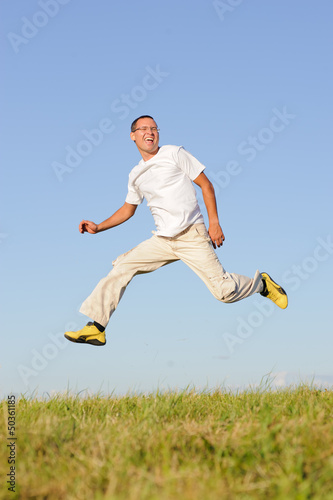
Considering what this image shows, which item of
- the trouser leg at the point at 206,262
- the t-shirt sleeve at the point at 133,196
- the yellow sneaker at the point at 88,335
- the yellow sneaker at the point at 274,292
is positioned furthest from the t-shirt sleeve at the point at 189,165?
the yellow sneaker at the point at 88,335

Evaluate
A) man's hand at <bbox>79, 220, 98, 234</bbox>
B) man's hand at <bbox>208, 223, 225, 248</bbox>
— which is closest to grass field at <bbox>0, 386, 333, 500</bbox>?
man's hand at <bbox>208, 223, 225, 248</bbox>

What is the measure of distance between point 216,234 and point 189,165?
2.84ft

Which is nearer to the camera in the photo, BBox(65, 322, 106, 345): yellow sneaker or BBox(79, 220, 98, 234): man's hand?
BBox(65, 322, 106, 345): yellow sneaker

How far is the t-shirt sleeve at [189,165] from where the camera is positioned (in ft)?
19.7

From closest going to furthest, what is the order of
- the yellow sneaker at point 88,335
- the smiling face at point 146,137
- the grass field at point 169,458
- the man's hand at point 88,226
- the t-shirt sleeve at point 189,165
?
the grass field at point 169,458 → the yellow sneaker at point 88,335 → the t-shirt sleeve at point 189,165 → the smiling face at point 146,137 → the man's hand at point 88,226

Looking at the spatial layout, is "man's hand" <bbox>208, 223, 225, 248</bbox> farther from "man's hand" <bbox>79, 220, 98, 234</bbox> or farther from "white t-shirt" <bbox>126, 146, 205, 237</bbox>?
"man's hand" <bbox>79, 220, 98, 234</bbox>

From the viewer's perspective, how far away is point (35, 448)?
134 inches

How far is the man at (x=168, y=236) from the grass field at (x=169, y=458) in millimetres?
1754

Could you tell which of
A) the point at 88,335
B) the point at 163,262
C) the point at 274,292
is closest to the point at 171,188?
the point at 163,262

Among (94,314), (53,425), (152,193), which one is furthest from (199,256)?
(53,425)

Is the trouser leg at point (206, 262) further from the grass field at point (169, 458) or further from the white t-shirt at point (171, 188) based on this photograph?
the grass field at point (169, 458)

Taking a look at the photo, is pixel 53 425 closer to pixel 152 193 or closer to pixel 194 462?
pixel 194 462

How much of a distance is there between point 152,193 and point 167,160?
16.3 inches

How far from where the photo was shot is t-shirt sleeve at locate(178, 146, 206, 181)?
602cm
